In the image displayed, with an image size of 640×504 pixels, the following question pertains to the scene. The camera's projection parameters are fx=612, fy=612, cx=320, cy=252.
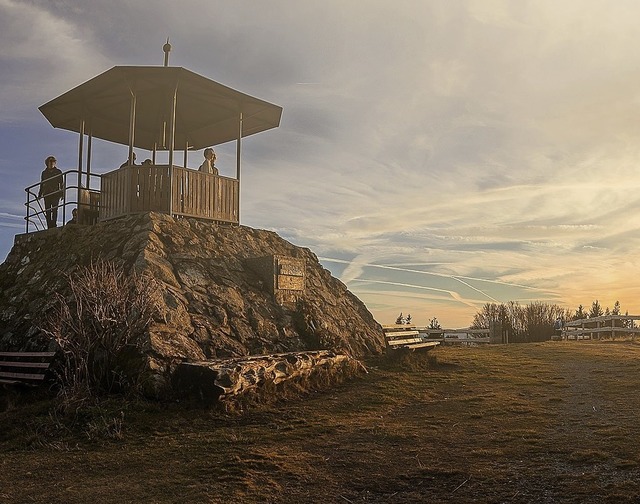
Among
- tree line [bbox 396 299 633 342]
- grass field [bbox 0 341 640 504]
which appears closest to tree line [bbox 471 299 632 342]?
tree line [bbox 396 299 633 342]

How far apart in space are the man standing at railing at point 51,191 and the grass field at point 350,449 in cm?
904

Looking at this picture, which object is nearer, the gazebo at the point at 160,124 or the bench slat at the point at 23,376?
the bench slat at the point at 23,376

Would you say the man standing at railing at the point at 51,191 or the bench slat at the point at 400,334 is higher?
the man standing at railing at the point at 51,191

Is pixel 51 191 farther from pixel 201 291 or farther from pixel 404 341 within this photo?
pixel 404 341

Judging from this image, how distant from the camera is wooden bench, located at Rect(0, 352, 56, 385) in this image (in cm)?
1124

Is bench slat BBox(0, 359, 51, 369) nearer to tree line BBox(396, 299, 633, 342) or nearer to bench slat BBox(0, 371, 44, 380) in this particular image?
bench slat BBox(0, 371, 44, 380)

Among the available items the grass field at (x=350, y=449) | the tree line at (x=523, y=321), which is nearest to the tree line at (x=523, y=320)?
the tree line at (x=523, y=321)

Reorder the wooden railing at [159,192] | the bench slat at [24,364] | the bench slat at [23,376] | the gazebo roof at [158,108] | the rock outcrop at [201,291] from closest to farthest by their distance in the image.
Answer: the bench slat at [23,376], the bench slat at [24,364], the rock outcrop at [201,291], the gazebo roof at [158,108], the wooden railing at [159,192]

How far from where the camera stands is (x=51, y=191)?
18188 mm

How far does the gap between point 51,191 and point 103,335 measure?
9.58 meters

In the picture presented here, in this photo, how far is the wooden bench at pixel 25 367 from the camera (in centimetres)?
1124

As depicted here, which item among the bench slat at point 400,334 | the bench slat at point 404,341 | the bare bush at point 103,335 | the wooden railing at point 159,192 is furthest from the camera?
the bench slat at point 400,334

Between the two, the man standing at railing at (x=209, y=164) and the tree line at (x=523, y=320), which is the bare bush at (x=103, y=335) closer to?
the man standing at railing at (x=209, y=164)

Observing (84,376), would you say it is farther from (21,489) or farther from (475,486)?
(475,486)
